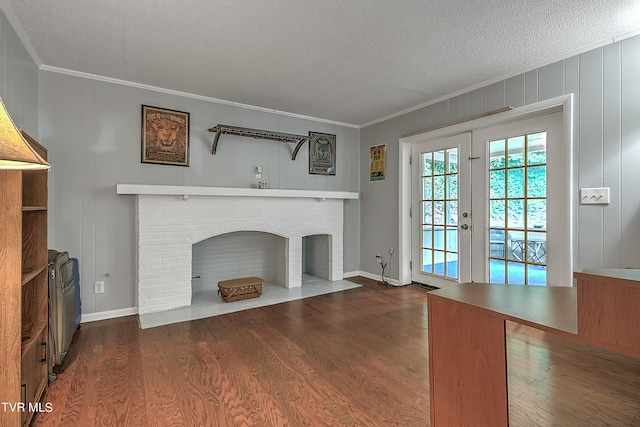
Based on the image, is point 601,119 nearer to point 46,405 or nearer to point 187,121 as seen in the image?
point 187,121

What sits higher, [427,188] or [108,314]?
[427,188]

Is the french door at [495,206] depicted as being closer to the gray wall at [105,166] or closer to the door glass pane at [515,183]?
the door glass pane at [515,183]

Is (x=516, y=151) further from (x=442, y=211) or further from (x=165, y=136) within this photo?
(x=165, y=136)

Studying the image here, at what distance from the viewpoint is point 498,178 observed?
3.22 meters

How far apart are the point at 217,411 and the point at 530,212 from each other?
3062 mm

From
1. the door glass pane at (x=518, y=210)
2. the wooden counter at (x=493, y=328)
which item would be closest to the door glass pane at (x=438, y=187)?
the door glass pane at (x=518, y=210)

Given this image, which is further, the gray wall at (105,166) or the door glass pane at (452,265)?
the door glass pane at (452,265)

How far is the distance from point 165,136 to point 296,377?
273 centimetres

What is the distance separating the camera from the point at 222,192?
346cm

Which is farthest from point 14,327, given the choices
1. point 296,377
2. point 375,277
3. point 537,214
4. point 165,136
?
point 375,277

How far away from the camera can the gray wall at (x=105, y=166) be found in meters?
2.83

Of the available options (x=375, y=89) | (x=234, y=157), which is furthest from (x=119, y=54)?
(x=375, y=89)

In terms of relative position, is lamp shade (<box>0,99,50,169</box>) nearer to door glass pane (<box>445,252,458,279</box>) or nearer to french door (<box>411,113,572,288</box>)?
french door (<box>411,113,572,288</box>)

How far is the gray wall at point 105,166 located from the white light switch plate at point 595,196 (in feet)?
11.2
